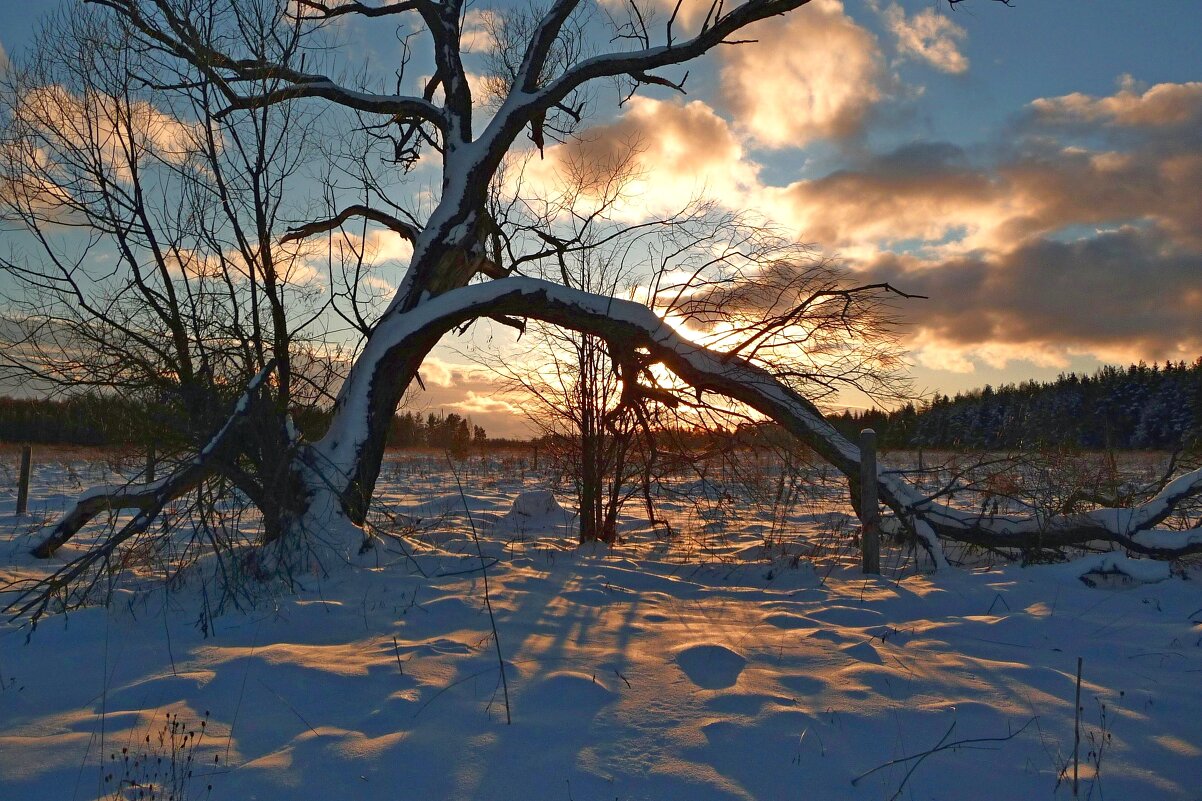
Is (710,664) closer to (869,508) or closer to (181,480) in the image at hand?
(869,508)

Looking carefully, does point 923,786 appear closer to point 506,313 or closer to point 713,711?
point 713,711

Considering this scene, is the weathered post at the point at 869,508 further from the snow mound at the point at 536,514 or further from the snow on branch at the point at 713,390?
the snow mound at the point at 536,514

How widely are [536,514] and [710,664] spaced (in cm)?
708

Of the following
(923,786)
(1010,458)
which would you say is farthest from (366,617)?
(1010,458)

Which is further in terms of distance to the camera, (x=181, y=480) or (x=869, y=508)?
(x=869, y=508)

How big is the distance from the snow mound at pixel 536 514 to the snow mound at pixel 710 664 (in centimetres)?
647

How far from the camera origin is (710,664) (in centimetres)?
380

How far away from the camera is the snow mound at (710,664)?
357 cm

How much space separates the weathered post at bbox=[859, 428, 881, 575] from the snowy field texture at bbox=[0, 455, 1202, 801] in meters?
0.50

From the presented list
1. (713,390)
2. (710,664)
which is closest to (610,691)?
(710,664)

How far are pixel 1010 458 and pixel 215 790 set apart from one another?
272 inches

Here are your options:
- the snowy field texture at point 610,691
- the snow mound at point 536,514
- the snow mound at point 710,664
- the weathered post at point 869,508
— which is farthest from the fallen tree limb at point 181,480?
the weathered post at point 869,508

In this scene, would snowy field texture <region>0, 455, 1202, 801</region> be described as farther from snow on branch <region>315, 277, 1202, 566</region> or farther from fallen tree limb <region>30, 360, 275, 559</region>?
snow on branch <region>315, 277, 1202, 566</region>

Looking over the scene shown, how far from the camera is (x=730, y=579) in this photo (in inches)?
253
